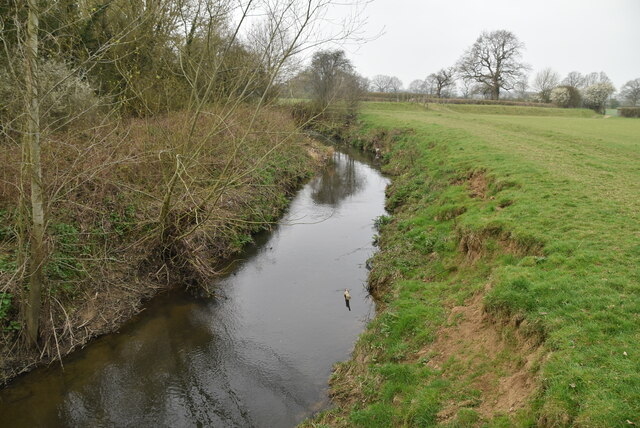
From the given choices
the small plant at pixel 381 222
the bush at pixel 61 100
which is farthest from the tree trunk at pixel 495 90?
the bush at pixel 61 100

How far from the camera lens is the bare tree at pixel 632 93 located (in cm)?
7488

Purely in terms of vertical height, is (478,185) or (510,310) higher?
(478,185)

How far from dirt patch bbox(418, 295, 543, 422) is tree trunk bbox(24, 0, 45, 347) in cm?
695

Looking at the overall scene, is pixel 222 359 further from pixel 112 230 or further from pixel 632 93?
pixel 632 93

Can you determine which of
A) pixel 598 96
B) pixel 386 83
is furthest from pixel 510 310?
pixel 386 83

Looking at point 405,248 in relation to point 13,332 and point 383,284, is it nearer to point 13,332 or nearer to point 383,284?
point 383,284

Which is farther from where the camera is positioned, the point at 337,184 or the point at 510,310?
the point at 337,184

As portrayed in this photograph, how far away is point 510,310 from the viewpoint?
629 centimetres

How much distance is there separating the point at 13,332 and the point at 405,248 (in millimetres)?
9001

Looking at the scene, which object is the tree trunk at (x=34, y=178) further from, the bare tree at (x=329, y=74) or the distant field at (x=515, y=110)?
the distant field at (x=515, y=110)

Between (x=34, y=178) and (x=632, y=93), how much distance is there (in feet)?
320

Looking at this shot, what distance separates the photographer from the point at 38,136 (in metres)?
6.21

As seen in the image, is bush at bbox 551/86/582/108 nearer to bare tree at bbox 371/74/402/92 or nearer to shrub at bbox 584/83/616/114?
shrub at bbox 584/83/616/114

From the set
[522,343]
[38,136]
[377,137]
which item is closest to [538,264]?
[522,343]
